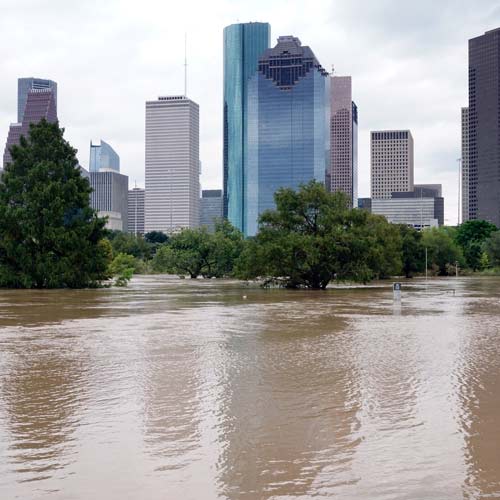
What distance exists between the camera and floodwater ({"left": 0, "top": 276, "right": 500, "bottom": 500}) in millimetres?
5762

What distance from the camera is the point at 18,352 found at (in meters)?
13.6

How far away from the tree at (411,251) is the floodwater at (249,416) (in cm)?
8278

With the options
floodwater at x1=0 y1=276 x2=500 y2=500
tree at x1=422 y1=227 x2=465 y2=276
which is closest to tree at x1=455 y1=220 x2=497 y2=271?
tree at x1=422 y1=227 x2=465 y2=276

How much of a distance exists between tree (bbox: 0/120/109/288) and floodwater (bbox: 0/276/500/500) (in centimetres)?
3237

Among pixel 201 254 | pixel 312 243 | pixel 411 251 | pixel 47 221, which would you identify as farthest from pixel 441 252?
pixel 47 221

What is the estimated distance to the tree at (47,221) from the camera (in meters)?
47.5

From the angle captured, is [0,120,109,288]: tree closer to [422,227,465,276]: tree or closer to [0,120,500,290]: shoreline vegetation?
[0,120,500,290]: shoreline vegetation

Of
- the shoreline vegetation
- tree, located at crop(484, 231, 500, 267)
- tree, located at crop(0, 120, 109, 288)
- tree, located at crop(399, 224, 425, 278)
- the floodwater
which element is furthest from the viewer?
tree, located at crop(484, 231, 500, 267)

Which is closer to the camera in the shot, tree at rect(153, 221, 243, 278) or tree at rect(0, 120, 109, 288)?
tree at rect(0, 120, 109, 288)

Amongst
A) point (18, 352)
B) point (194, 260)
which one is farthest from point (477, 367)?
point (194, 260)

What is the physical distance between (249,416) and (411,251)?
93286 mm

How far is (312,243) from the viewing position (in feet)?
149

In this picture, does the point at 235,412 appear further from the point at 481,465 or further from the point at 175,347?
the point at 175,347

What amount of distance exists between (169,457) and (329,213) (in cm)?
4201
